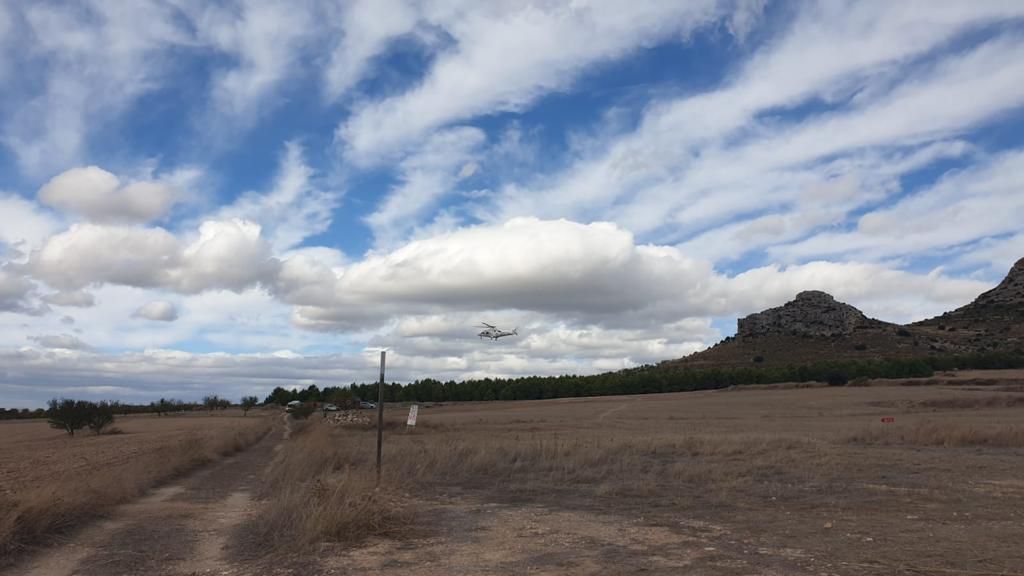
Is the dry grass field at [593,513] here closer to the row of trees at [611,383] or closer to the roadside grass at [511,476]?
the roadside grass at [511,476]

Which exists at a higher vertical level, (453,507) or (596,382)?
(596,382)

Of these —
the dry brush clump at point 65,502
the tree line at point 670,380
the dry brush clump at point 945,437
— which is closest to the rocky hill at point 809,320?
the tree line at point 670,380

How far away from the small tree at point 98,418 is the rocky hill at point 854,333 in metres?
84.4

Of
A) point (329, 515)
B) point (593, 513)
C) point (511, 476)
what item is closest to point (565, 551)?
point (329, 515)

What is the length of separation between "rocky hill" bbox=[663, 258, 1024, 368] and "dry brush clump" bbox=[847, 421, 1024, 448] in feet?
263

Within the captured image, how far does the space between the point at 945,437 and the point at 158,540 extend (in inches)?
960

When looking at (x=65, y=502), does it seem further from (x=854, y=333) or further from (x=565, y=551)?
(x=854, y=333)

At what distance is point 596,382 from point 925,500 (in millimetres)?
91102

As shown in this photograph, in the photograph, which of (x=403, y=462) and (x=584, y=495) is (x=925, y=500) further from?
(x=403, y=462)

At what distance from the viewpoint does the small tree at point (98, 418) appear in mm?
53812

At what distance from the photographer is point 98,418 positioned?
179ft

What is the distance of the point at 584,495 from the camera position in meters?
Result: 16.8

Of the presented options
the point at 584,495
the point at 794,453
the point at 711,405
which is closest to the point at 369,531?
the point at 584,495

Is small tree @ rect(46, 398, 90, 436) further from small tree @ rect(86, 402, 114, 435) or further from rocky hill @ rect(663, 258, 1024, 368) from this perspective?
rocky hill @ rect(663, 258, 1024, 368)
